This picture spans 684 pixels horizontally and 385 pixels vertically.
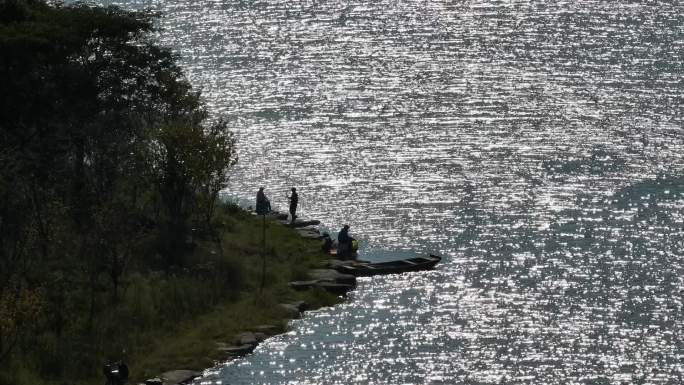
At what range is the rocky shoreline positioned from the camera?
57000mm

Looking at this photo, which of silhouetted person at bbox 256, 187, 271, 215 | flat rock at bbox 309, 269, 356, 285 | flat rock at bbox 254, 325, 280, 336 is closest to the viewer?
flat rock at bbox 254, 325, 280, 336

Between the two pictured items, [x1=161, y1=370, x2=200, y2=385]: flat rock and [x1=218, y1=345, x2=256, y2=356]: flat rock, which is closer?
[x1=161, y1=370, x2=200, y2=385]: flat rock

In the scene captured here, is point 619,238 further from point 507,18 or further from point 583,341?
point 507,18

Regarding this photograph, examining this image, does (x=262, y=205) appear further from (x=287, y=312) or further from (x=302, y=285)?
(x=287, y=312)

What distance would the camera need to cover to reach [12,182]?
60.3 meters

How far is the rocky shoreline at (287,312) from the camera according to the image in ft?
187

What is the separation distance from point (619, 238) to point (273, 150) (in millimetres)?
25303

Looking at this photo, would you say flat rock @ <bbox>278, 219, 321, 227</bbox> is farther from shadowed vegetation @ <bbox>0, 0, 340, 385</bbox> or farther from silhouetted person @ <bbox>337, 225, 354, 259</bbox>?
silhouetted person @ <bbox>337, 225, 354, 259</bbox>

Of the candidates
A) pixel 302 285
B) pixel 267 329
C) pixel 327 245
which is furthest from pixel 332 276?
pixel 267 329

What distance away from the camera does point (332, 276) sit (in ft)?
227

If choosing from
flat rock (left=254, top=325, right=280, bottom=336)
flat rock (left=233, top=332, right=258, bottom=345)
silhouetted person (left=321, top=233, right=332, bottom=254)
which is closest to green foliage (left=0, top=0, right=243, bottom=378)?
flat rock (left=233, top=332, right=258, bottom=345)

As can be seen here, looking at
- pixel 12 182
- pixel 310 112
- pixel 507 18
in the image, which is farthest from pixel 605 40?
pixel 12 182

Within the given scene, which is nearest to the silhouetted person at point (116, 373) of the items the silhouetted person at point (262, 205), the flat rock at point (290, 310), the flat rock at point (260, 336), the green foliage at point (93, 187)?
Answer: the green foliage at point (93, 187)

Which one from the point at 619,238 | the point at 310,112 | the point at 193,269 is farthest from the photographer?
the point at 310,112
